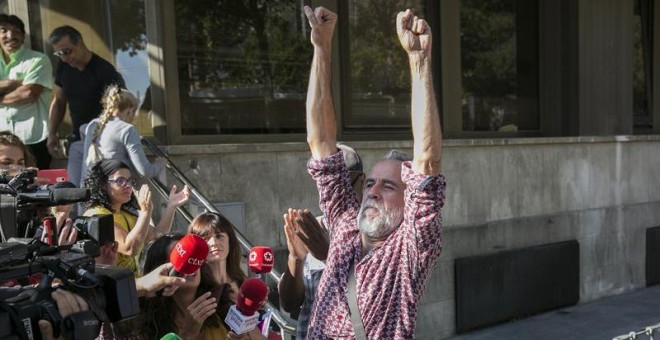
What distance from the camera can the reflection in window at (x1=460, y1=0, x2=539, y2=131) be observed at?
8.81m

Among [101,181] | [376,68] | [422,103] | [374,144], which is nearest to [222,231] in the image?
[101,181]

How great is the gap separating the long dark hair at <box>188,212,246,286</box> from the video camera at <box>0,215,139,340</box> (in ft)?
3.30

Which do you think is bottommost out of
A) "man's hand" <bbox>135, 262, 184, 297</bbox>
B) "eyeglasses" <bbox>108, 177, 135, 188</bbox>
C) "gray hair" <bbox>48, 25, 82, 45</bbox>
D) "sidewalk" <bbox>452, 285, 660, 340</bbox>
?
"sidewalk" <bbox>452, 285, 660, 340</bbox>

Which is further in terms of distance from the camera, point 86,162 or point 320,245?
point 86,162

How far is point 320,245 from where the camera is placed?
2.76 m

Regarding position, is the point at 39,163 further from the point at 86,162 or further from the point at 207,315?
the point at 207,315

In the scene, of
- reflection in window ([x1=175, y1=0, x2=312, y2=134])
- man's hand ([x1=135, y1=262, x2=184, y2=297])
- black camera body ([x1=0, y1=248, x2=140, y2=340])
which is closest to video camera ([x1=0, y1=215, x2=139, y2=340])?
black camera body ([x1=0, y1=248, x2=140, y2=340])

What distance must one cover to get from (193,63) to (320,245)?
4.08 m

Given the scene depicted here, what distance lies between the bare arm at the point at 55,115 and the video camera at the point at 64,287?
3.69 metres

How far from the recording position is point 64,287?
1.90 metres

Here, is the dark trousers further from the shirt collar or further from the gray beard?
the gray beard

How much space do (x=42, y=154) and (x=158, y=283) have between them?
3658 millimetres

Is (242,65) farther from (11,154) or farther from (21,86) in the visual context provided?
(11,154)

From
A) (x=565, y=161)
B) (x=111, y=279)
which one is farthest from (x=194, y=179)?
(x=565, y=161)
